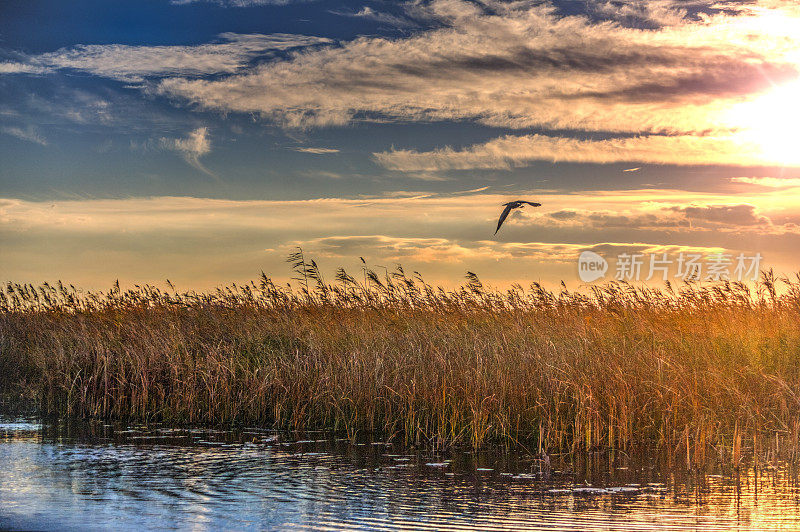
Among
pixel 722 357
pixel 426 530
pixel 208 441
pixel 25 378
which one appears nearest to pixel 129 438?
pixel 208 441

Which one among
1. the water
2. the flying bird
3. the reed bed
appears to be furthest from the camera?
the flying bird

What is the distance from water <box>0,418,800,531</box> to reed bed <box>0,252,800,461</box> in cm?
71

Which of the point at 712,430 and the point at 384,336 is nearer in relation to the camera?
the point at 712,430

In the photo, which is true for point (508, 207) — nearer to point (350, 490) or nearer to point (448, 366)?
point (448, 366)

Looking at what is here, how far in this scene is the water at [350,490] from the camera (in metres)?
5.41

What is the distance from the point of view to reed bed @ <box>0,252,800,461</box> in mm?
8344

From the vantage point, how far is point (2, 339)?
14617mm

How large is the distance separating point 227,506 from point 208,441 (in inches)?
112

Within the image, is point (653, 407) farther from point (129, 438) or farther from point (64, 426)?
point (64, 426)

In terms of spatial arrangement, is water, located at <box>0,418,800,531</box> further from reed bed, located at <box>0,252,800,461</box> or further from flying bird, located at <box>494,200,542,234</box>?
flying bird, located at <box>494,200,542,234</box>

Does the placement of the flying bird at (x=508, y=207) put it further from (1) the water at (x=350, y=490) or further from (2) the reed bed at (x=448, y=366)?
(1) the water at (x=350, y=490)

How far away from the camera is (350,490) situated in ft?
20.7

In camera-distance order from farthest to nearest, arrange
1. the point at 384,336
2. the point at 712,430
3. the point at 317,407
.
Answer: the point at 384,336
the point at 317,407
the point at 712,430

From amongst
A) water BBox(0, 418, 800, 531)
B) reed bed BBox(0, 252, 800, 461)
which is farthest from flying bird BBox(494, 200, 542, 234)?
water BBox(0, 418, 800, 531)
